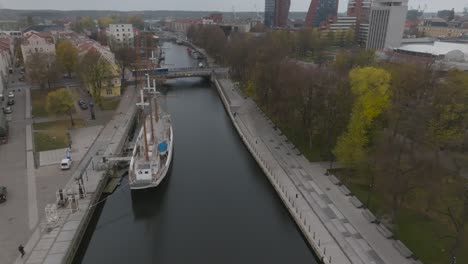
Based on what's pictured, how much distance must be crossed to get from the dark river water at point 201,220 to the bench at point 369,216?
5828mm

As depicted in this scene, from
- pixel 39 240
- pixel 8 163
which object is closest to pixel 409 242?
pixel 39 240

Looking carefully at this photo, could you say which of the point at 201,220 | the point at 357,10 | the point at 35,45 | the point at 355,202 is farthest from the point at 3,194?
the point at 357,10

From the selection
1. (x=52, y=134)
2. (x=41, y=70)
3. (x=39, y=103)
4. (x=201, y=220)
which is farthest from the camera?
(x=41, y=70)

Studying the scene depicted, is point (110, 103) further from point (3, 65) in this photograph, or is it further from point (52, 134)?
point (3, 65)

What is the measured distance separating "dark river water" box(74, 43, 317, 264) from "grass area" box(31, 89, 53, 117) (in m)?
26.2

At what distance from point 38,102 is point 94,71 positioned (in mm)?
12995

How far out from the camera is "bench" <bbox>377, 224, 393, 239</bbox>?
26322 mm

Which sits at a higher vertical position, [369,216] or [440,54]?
[440,54]

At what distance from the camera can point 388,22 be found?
356 feet

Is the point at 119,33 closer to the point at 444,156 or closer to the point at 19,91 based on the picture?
the point at 19,91

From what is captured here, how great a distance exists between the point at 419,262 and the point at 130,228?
78.7ft

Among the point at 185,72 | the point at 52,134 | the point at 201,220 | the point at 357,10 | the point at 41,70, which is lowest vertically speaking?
the point at 201,220

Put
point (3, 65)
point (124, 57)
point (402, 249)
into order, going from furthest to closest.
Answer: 1. point (124, 57)
2. point (3, 65)
3. point (402, 249)

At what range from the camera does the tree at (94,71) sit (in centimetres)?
5853
